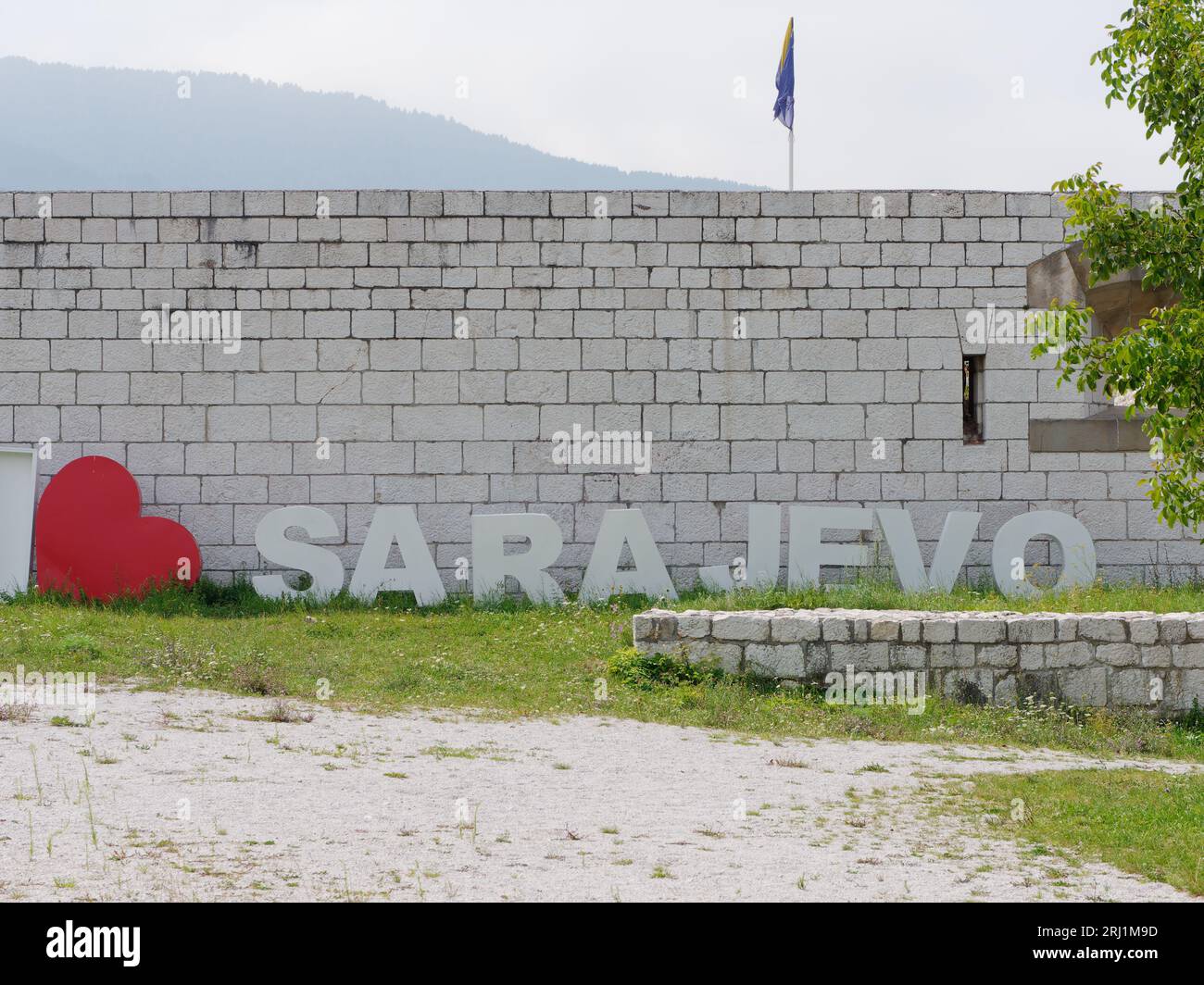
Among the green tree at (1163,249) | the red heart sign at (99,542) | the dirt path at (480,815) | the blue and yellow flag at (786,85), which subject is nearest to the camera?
the dirt path at (480,815)

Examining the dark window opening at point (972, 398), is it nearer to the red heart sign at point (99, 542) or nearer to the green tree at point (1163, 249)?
the green tree at point (1163, 249)

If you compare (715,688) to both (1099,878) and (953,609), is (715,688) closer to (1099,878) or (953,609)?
(953,609)

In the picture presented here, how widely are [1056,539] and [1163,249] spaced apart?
20.7ft

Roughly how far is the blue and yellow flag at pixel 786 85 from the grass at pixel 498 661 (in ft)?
30.4

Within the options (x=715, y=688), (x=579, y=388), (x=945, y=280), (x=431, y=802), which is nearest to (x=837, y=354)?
(x=945, y=280)

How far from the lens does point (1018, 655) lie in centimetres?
909

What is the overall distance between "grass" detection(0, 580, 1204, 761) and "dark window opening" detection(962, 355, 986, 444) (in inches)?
67.5
